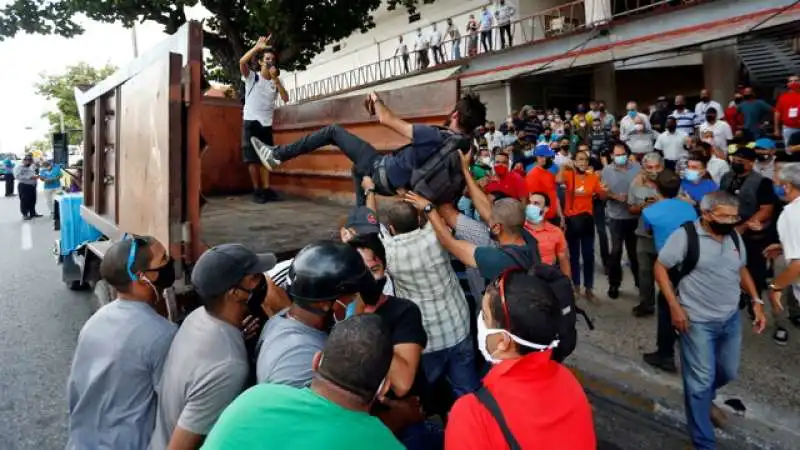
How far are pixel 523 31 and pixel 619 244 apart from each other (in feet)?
44.7

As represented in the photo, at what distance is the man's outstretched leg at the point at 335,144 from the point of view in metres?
3.92

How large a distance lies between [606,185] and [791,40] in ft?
29.4

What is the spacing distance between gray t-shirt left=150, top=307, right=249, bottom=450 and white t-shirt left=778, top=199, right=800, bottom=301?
10.9 feet

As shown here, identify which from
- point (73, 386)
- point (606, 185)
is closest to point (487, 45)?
point (606, 185)

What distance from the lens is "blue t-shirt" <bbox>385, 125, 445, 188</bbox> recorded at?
3.13 metres

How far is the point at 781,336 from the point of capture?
4281 mm

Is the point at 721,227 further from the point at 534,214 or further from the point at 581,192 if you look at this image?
the point at 581,192

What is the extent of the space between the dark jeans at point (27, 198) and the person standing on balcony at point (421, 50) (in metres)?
12.9

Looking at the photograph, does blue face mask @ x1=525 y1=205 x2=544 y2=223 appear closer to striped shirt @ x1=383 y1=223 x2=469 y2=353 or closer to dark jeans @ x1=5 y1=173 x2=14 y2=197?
striped shirt @ x1=383 y1=223 x2=469 y2=353

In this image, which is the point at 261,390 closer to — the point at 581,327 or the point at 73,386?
the point at 73,386

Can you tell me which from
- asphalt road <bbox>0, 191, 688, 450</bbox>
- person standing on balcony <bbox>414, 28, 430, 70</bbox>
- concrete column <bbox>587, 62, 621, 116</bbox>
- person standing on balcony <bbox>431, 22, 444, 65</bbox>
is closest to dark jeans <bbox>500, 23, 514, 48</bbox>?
concrete column <bbox>587, 62, 621, 116</bbox>

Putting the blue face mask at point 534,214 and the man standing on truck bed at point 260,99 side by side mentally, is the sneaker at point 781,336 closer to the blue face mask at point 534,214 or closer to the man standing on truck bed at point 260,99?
the blue face mask at point 534,214

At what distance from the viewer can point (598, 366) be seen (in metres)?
4.15

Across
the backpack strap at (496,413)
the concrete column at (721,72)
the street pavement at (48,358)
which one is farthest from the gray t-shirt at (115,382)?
the concrete column at (721,72)
